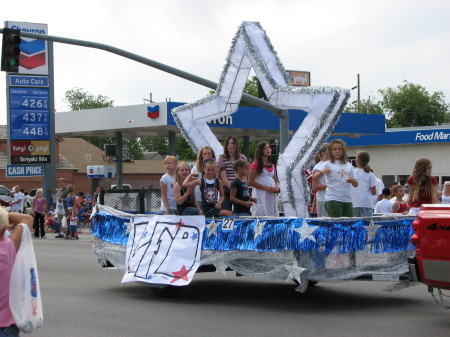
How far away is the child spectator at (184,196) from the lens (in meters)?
9.91

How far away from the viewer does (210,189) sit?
390 inches

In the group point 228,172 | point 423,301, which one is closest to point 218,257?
point 228,172

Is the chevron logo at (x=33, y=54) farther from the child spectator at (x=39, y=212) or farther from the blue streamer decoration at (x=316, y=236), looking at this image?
the blue streamer decoration at (x=316, y=236)

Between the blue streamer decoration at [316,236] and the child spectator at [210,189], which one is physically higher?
the child spectator at [210,189]

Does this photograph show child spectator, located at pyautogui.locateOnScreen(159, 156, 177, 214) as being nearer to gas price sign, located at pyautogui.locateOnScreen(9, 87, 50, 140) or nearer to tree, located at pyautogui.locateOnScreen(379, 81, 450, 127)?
gas price sign, located at pyautogui.locateOnScreen(9, 87, 50, 140)

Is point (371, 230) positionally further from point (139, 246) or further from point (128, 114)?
point (128, 114)

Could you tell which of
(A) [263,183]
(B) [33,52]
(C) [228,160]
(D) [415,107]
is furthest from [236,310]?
(D) [415,107]

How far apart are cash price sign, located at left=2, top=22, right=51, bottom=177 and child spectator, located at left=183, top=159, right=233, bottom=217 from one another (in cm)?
2225

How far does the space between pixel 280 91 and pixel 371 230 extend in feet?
9.95

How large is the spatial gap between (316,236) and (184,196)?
6.75 feet

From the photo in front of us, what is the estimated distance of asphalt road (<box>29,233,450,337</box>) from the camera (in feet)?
25.8

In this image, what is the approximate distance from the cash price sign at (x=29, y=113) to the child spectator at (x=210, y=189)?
22.3 metres

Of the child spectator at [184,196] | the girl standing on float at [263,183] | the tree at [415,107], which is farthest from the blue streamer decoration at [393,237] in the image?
the tree at [415,107]

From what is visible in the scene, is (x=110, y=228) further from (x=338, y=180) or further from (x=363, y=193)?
(x=363, y=193)
